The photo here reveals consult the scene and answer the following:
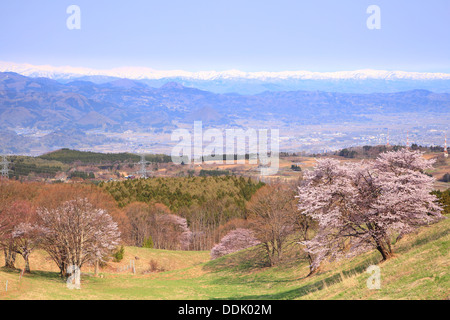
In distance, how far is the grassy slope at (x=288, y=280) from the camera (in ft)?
66.9

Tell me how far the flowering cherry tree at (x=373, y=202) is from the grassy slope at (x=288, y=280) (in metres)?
1.91

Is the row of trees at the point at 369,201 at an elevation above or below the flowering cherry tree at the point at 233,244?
above

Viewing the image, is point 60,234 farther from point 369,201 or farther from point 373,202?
point 373,202

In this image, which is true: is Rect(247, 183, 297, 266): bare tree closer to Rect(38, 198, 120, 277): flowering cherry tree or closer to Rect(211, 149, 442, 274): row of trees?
Rect(211, 149, 442, 274): row of trees

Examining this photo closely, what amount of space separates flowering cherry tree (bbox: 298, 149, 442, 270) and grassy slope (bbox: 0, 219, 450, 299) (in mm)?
1911

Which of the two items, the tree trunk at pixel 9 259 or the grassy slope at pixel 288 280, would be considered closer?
the grassy slope at pixel 288 280

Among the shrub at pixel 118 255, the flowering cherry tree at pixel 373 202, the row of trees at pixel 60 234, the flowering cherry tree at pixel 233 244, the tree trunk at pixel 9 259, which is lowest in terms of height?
the flowering cherry tree at pixel 233 244

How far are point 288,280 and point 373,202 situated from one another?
14599mm

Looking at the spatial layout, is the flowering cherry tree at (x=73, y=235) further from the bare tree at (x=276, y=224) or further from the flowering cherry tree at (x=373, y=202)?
the flowering cherry tree at (x=373, y=202)

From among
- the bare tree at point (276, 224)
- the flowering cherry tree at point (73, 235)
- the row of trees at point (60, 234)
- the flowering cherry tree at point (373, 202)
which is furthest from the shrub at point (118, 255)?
the flowering cherry tree at point (373, 202)

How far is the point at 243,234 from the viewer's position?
67.8m

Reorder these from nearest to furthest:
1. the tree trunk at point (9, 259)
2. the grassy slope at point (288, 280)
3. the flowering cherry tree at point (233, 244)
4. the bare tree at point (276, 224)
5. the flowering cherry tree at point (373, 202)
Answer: the grassy slope at point (288, 280)
the flowering cherry tree at point (373, 202)
the tree trunk at point (9, 259)
the bare tree at point (276, 224)
the flowering cherry tree at point (233, 244)
